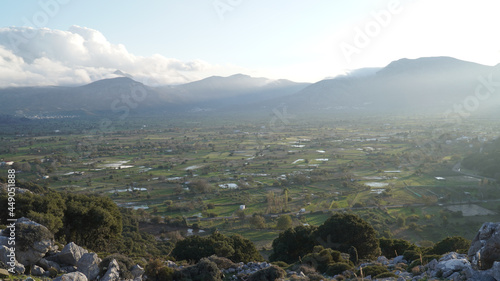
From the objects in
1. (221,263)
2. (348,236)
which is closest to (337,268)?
(221,263)

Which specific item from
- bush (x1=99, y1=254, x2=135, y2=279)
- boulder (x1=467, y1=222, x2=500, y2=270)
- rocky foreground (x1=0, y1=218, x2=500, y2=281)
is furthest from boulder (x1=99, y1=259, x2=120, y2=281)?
boulder (x1=467, y1=222, x2=500, y2=270)

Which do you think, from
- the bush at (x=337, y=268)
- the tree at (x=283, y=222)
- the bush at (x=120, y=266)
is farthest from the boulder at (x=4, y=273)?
the tree at (x=283, y=222)

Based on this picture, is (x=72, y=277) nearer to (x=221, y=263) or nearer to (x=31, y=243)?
(x=31, y=243)

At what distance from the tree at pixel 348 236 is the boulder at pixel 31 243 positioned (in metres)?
16.8

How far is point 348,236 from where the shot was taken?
2278 cm

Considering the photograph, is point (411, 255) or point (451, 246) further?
point (451, 246)

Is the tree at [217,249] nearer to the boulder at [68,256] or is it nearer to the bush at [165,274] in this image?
the bush at [165,274]

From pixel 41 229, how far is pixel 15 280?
3760mm

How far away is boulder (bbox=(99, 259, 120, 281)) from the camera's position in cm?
1309

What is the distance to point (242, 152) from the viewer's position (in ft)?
295

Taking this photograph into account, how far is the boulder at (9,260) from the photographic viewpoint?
12.6m

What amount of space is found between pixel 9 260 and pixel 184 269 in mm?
6921

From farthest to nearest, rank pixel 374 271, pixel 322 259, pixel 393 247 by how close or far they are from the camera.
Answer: pixel 393 247, pixel 322 259, pixel 374 271

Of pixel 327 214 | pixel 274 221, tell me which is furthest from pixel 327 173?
pixel 274 221
